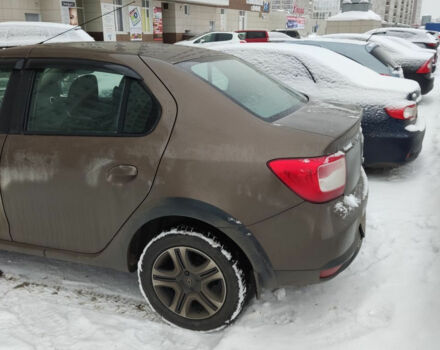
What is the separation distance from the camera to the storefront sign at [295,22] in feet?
173

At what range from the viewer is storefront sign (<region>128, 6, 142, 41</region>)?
25.8 meters

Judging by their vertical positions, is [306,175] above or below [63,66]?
below

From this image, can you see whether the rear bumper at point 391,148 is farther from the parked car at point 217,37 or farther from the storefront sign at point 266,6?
the storefront sign at point 266,6

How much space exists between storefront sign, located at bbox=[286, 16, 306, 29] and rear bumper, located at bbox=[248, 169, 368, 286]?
5314 cm

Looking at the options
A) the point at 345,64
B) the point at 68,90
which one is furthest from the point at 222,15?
the point at 68,90

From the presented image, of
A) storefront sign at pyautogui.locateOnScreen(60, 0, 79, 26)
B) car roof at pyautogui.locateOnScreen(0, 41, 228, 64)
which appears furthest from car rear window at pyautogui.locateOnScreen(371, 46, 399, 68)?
storefront sign at pyautogui.locateOnScreen(60, 0, 79, 26)

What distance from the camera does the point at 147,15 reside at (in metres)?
27.7

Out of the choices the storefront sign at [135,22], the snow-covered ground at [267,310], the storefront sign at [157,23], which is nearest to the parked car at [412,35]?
the storefront sign at [135,22]

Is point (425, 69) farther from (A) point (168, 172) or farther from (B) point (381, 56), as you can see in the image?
(A) point (168, 172)

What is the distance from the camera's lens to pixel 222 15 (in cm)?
3691

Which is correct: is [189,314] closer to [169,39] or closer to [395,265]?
[395,265]

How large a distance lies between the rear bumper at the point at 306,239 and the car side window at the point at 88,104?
89 cm

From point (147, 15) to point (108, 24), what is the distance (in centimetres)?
534

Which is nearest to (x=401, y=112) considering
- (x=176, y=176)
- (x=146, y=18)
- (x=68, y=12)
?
(x=176, y=176)
